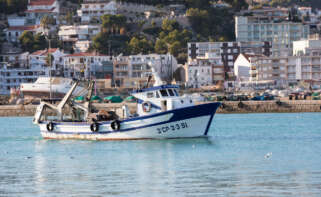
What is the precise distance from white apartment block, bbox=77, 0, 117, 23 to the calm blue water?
12087cm

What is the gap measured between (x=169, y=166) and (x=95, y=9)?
145 meters

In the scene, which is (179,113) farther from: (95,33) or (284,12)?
(284,12)

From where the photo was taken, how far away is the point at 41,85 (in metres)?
125

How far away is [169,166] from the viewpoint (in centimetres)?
3853

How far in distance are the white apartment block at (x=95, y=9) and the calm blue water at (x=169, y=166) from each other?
12087cm

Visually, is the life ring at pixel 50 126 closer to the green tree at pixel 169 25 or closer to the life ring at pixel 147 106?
the life ring at pixel 147 106

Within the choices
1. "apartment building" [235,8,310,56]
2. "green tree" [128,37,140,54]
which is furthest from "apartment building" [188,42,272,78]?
"green tree" [128,37,140,54]

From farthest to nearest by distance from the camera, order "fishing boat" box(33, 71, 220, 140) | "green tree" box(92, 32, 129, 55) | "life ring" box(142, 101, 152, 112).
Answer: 1. "green tree" box(92, 32, 129, 55)
2. "life ring" box(142, 101, 152, 112)
3. "fishing boat" box(33, 71, 220, 140)

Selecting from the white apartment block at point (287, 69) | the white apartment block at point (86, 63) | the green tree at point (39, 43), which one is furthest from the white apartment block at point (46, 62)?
the white apartment block at point (287, 69)

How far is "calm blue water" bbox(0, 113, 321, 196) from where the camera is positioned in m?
31.3

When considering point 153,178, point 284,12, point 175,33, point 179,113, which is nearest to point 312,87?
point 175,33

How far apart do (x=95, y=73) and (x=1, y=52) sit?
79.9 feet

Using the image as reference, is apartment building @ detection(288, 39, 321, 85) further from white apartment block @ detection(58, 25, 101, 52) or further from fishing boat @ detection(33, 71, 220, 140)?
fishing boat @ detection(33, 71, 220, 140)

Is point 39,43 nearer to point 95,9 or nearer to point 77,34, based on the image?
point 77,34
